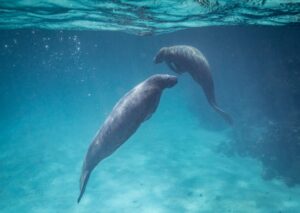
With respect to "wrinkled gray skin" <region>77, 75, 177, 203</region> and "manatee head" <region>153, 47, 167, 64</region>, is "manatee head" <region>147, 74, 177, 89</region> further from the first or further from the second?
"manatee head" <region>153, 47, 167, 64</region>

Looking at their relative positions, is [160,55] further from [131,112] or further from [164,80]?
[131,112]

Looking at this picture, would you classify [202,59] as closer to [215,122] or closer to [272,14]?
[272,14]

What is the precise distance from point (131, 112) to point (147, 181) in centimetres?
1129

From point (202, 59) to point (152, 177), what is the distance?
36.0ft

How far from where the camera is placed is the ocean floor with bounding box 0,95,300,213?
1487 centimetres

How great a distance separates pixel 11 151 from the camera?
2709cm

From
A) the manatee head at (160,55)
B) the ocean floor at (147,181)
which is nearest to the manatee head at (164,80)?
the manatee head at (160,55)

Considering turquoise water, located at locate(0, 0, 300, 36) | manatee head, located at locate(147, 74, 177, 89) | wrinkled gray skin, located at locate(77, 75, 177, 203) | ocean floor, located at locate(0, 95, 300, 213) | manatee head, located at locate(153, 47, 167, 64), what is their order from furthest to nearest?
ocean floor, located at locate(0, 95, 300, 213) < turquoise water, located at locate(0, 0, 300, 36) < manatee head, located at locate(153, 47, 167, 64) < wrinkled gray skin, located at locate(77, 75, 177, 203) < manatee head, located at locate(147, 74, 177, 89)

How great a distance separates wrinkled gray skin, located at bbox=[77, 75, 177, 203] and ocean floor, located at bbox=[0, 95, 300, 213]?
7.71 metres

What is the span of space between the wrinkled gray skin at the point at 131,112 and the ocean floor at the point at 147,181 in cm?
771

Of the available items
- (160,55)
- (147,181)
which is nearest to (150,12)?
(160,55)

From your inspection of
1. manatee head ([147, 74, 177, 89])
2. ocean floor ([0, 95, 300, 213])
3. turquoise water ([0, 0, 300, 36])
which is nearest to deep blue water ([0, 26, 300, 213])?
ocean floor ([0, 95, 300, 213])

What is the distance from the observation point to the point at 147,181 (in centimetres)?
1720

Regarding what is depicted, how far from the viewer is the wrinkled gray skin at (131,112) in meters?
6.57
